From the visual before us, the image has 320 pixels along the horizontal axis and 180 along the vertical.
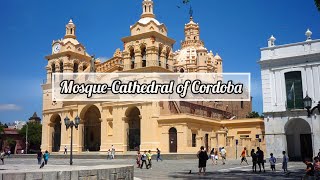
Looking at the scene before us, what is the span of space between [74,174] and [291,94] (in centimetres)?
2103

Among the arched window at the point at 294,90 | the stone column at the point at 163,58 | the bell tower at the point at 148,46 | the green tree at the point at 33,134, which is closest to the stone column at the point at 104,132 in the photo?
the bell tower at the point at 148,46

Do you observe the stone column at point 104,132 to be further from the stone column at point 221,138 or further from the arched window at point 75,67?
the stone column at point 221,138

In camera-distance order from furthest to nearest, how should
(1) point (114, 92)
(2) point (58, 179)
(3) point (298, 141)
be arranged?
1. (1) point (114, 92)
2. (3) point (298, 141)
3. (2) point (58, 179)

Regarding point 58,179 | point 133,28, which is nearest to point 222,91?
point 133,28

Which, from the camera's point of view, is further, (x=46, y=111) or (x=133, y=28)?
(x=46, y=111)

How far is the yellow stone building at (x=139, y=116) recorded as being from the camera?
3778 centimetres

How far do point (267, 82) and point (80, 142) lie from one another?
25389mm

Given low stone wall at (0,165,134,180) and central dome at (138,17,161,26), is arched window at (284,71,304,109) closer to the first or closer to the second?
low stone wall at (0,165,134,180)

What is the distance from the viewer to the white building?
25.5 m

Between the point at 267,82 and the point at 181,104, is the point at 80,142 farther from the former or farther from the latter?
the point at 267,82

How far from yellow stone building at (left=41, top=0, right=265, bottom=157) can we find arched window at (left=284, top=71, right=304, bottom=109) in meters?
9.12

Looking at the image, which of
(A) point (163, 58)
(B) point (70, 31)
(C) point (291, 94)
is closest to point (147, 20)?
(A) point (163, 58)

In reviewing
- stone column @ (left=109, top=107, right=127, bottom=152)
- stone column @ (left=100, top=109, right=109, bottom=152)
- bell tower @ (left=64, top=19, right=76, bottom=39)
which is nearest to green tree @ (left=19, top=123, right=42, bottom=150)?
bell tower @ (left=64, top=19, right=76, bottom=39)

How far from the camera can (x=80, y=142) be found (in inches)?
1745
